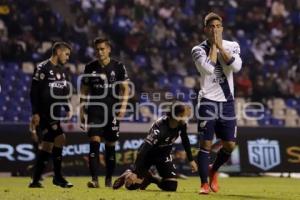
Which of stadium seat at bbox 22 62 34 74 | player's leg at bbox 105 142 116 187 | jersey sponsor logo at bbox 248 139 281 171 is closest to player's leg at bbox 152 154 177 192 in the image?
player's leg at bbox 105 142 116 187

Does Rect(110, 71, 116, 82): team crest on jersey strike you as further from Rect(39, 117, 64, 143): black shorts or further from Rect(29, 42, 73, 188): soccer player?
Rect(39, 117, 64, 143): black shorts

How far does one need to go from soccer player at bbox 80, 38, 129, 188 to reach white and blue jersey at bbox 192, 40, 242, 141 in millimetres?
1977

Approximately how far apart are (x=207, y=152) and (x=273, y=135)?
28.8ft

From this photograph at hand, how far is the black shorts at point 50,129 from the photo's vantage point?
11270 mm

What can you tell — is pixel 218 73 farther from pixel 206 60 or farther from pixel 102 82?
pixel 102 82

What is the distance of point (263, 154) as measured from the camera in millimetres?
18359

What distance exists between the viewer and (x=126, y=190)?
34.6 feet

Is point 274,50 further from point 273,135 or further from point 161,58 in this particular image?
point 273,135

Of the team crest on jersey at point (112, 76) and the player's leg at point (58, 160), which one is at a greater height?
the team crest on jersey at point (112, 76)

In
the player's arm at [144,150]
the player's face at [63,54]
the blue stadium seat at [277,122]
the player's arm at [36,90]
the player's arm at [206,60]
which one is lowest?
the blue stadium seat at [277,122]

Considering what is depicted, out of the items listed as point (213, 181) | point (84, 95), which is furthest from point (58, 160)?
point (213, 181)

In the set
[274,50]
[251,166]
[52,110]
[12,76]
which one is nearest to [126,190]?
[52,110]

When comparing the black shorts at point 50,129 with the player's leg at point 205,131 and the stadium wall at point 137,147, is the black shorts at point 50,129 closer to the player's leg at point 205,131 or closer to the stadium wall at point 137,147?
the player's leg at point 205,131

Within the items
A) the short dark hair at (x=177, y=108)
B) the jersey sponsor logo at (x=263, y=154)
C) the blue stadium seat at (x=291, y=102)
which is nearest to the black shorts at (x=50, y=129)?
the short dark hair at (x=177, y=108)
